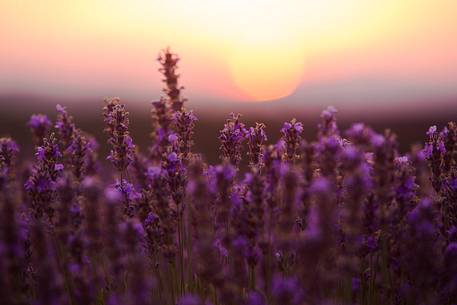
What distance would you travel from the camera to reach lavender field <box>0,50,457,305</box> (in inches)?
104

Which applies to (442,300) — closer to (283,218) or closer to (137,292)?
(283,218)

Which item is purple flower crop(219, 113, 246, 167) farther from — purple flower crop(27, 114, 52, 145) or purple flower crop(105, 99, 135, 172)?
purple flower crop(27, 114, 52, 145)

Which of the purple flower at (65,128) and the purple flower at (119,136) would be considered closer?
the purple flower at (65,128)

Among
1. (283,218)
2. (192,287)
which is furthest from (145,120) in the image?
(283,218)

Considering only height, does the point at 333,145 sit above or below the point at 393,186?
above

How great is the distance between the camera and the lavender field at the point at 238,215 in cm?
263

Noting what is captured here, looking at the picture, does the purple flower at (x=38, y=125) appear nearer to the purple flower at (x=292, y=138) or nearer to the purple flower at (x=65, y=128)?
the purple flower at (x=65, y=128)

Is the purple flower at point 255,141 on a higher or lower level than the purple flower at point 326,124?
lower

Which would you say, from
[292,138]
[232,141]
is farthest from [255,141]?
[292,138]

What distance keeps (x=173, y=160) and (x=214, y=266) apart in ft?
3.51

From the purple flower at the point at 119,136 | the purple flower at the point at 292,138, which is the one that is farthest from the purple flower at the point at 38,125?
the purple flower at the point at 292,138

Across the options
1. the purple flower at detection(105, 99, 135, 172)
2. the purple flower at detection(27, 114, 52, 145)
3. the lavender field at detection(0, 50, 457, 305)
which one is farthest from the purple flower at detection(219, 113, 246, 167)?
the purple flower at detection(27, 114, 52, 145)

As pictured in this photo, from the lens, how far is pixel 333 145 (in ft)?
10.1

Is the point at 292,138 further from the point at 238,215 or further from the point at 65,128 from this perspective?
the point at 65,128
